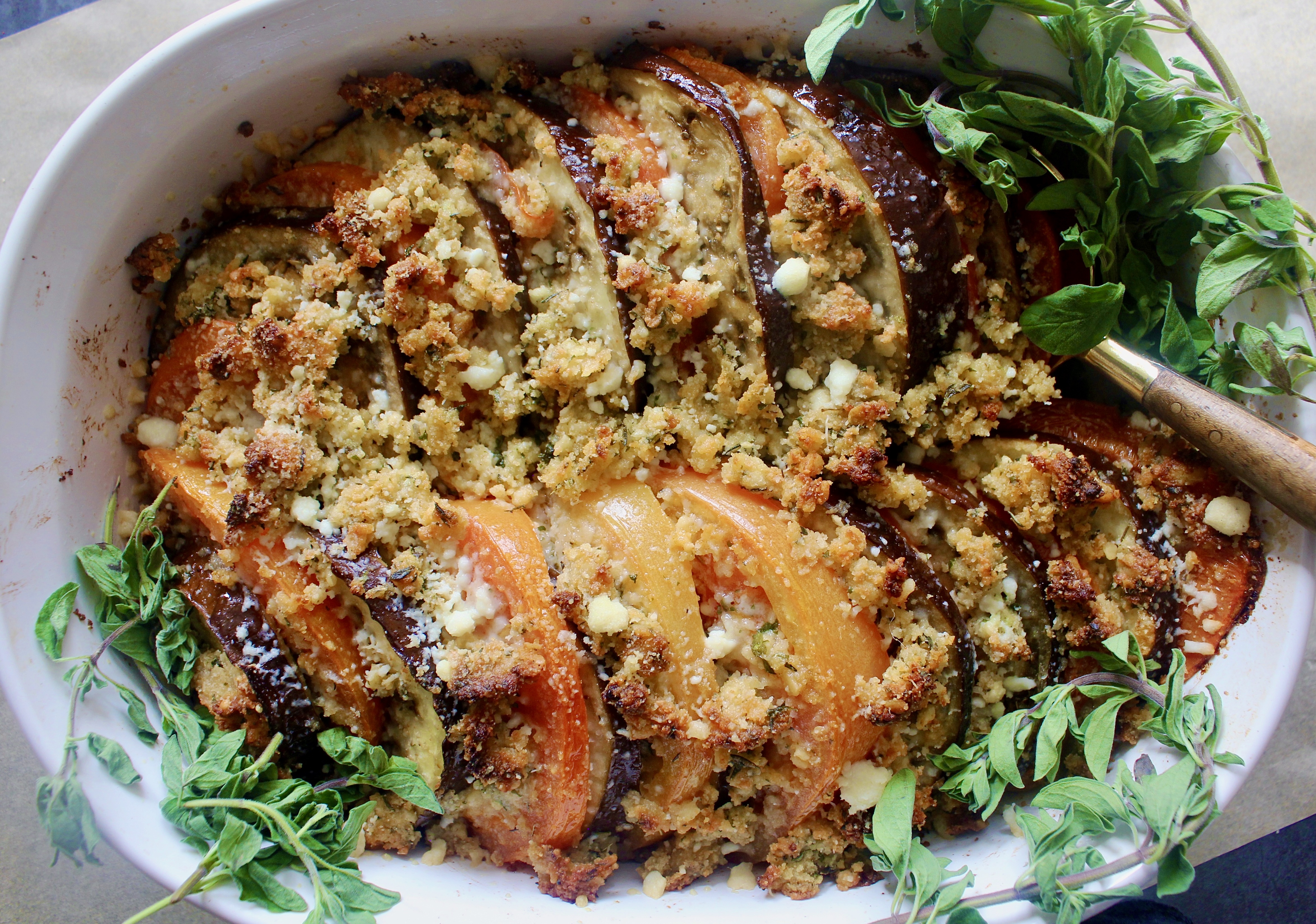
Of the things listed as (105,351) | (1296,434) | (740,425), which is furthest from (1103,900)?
(105,351)

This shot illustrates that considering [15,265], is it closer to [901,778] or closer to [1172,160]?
[901,778]

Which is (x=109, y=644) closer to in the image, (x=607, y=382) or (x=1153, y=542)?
(x=607, y=382)

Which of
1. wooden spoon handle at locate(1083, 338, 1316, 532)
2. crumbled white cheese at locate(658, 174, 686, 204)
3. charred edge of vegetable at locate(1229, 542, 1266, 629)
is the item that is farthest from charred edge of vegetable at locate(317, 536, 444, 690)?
charred edge of vegetable at locate(1229, 542, 1266, 629)

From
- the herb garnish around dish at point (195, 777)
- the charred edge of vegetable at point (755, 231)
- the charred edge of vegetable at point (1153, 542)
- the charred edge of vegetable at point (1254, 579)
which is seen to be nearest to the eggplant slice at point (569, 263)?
the charred edge of vegetable at point (755, 231)

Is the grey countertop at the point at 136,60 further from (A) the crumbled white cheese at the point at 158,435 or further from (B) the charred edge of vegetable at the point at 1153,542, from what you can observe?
(A) the crumbled white cheese at the point at 158,435

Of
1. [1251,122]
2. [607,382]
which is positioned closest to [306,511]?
[607,382]

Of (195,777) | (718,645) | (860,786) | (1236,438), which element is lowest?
(860,786)

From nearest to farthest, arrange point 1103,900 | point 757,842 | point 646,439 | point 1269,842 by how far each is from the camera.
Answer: point 1103,900, point 646,439, point 757,842, point 1269,842
